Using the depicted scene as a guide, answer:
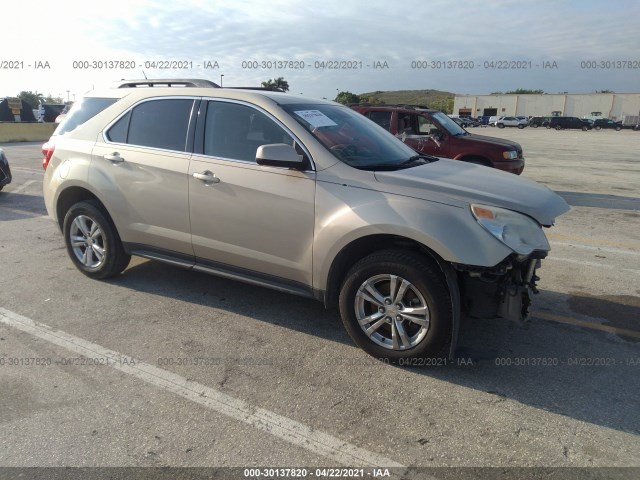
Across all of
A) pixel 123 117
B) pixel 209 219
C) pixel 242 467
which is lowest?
pixel 242 467

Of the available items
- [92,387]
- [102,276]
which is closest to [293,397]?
[92,387]

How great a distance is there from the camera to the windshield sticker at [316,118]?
12.8ft

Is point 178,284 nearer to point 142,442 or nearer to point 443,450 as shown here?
point 142,442

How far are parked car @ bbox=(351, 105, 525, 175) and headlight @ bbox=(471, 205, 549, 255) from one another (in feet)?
20.6

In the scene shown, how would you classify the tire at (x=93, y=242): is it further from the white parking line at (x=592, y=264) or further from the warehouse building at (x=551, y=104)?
the warehouse building at (x=551, y=104)

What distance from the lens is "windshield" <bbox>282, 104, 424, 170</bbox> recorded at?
12.4 feet

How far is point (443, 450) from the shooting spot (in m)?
2.63

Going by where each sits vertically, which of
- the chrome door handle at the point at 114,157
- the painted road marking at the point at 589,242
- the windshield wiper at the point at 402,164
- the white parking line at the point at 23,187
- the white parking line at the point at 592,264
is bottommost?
the white parking line at the point at 592,264

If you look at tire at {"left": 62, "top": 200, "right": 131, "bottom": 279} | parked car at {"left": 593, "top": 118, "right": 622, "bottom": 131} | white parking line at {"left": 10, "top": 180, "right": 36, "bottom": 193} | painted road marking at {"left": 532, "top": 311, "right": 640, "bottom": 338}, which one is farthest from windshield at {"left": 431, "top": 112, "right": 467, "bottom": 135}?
parked car at {"left": 593, "top": 118, "right": 622, "bottom": 131}

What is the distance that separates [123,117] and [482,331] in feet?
12.5

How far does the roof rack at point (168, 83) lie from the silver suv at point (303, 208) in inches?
0.6

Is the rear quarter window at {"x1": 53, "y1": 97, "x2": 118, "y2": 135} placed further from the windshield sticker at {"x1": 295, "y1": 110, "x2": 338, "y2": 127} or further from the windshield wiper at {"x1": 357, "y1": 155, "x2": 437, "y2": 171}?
the windshield wiper at {"x1": 357, "y1": 155, "x2": 437, "y2": 171}

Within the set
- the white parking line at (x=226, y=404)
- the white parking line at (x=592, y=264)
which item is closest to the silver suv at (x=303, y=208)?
the white parking line at (x=226, y=404)

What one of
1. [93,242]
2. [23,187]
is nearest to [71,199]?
[93,242]
